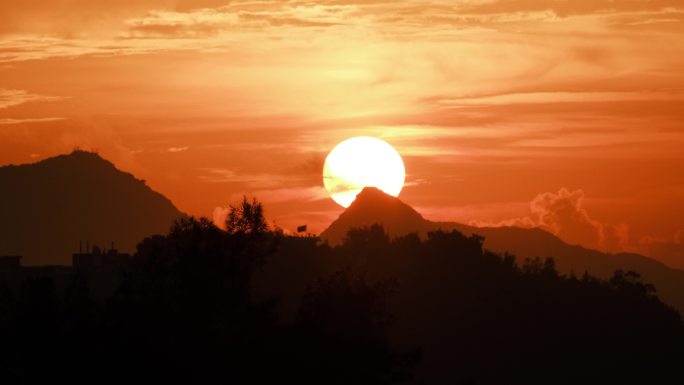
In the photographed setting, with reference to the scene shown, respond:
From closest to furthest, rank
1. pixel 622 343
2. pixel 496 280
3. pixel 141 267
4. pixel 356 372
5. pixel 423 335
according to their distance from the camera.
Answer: pixel 356 372 < pixel 141 267 < pixel 423 335 < pixel 622 343 < pixel 496 280

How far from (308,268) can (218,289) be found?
131567 millimetres

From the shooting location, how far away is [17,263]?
199 m

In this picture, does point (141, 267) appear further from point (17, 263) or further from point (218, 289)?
point (17, 263)

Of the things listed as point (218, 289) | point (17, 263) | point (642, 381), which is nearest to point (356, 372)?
point (218, 289)

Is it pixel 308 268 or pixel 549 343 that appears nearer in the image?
pixel 549 343

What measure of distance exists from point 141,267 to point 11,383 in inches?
315

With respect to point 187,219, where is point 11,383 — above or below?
below

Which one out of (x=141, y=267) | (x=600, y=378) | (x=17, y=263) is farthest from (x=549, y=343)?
(x=141, y=267)

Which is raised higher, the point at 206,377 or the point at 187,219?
the point at 187,219

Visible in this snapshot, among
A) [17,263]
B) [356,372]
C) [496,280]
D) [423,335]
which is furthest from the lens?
[17,263]

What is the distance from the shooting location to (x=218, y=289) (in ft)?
145

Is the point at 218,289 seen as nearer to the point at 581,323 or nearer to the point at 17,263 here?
the point at 581,323

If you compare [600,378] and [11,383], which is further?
[600,378]

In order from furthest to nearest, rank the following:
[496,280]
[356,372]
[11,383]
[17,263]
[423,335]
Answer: [17,263] → [496,280] → [423,335] → [356,372] → [11,383]
